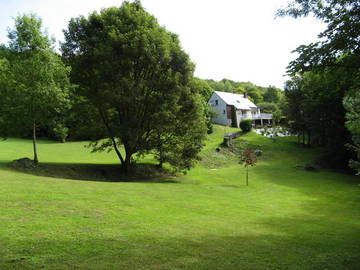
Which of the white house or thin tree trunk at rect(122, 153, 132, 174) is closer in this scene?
thin tree trunk at rect(122, 153, 132, 174)

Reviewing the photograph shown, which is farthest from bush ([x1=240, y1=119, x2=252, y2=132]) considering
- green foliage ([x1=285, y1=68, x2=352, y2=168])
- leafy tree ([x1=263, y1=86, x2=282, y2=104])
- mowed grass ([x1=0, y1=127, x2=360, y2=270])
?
leafy tree ([x1=263, y1=86, x2=282, y2=104])

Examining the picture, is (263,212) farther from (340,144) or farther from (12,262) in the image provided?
(340,144)

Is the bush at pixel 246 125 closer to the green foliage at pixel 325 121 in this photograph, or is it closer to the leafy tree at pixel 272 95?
the green foliage at pixel 325 121

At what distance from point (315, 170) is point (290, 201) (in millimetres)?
22396

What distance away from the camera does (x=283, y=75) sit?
30.4 ft

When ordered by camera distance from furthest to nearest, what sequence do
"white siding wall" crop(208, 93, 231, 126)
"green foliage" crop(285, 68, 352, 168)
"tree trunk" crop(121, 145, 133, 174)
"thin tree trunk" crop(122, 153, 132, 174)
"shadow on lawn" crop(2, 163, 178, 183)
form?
1. "white siding wall" crop(208, 93, 231, 126)
2. "green foliage" crop(285, 68, 352, 168)
3. "thin tree trunk" crop(122, 153, 132, 174)
4. "tree trunk" crop(121, 145, 133, 174)
5. "shadow on lawn" crop(2, 163, 178, 183)

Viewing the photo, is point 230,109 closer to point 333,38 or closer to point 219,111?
point 219,111

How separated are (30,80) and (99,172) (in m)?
9.83

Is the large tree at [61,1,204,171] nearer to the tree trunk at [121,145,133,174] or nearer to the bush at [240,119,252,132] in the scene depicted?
the tree trunk at [121,145,133,174]

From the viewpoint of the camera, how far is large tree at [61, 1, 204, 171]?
23.3 meters

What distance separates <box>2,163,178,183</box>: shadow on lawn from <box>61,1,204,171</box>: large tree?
8.48 ft

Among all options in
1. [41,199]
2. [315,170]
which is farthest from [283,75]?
[315,170]

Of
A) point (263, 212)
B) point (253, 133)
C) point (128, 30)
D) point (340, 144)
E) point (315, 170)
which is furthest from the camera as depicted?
point (253, 133)

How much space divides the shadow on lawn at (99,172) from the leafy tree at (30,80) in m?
3.98
